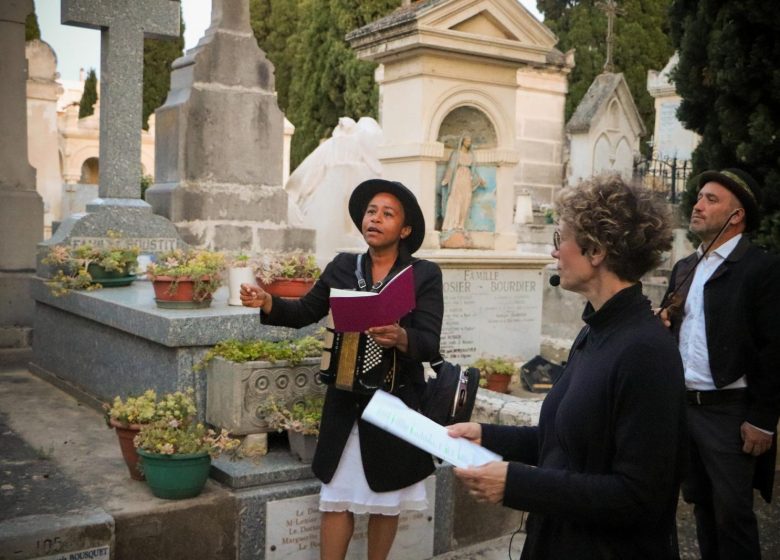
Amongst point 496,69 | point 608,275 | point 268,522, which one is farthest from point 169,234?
point 608,275

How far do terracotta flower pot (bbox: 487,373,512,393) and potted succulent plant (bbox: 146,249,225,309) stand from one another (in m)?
2.56

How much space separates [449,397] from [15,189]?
6.53 metres

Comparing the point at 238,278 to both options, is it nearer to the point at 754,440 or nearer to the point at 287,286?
the point at 287,286

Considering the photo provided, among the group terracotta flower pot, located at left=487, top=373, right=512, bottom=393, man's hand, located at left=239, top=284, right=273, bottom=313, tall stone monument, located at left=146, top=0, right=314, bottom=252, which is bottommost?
terracotta flower pot, located at left=487, top=373, right=512, bottom=393

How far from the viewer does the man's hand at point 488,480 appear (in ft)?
7.08

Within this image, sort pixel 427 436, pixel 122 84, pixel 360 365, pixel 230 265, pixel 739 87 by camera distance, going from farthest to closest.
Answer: pixel 739 87 < pixel 122 84 < pixel 230 265 < pixel 360 365 < pixel 427 436

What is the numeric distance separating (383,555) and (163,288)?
6.40ft

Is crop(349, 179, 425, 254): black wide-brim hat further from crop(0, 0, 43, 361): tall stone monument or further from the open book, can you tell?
crop(0, 0, 43, 361): tall stone monument

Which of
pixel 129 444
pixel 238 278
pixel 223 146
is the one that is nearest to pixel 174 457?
pixel 129 444

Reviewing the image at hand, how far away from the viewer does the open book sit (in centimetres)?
319

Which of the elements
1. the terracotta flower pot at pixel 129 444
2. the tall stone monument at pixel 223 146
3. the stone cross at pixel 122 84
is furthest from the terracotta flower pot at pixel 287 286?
the tall stone monument at pixel 223 146

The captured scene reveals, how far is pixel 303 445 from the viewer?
13.4ft

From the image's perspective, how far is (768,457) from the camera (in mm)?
3969

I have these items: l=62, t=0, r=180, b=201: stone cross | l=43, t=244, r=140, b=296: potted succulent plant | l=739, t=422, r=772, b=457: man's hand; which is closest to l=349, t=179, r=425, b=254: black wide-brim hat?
l=739, t=422, r=772, b=457: man's hand
